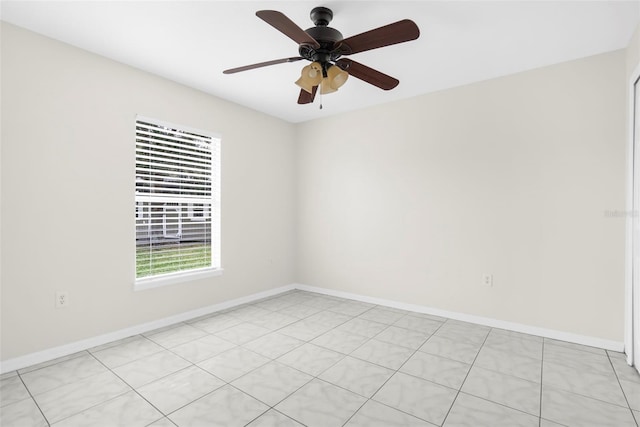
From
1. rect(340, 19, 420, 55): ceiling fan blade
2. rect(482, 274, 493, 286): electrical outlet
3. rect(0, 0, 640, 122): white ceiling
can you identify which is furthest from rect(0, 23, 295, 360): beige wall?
rect(482, 274, 493, 286): electrical outlet

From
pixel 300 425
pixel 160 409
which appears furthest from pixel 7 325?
pixel 300 425

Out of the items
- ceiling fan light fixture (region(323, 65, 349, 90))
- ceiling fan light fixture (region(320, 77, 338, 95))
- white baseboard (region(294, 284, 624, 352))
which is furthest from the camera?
white baseboard (region(294, 284, 624, 352))

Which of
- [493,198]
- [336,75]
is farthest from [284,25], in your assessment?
[493,198]

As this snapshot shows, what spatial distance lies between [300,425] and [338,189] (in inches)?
126

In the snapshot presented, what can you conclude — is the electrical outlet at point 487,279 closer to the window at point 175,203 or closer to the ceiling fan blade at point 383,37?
the ceiling fan blade at point 383,37

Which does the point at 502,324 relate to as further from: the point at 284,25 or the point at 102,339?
the point at 102,339

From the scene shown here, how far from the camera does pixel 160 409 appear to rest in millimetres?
1935

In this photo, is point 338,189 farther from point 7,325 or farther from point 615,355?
point 7,325

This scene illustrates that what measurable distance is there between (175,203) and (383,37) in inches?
108

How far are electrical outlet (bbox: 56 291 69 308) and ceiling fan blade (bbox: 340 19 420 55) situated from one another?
2.95 meters

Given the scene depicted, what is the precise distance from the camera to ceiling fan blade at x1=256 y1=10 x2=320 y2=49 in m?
1.68

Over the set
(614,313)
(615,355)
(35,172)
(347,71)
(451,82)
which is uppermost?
(451,82)

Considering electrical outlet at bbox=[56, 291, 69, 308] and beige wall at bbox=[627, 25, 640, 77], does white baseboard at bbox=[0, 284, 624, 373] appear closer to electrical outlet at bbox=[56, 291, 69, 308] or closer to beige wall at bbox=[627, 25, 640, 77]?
electrical outlet at bbox=[56, 291, 69, 308]

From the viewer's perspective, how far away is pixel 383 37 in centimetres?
195
